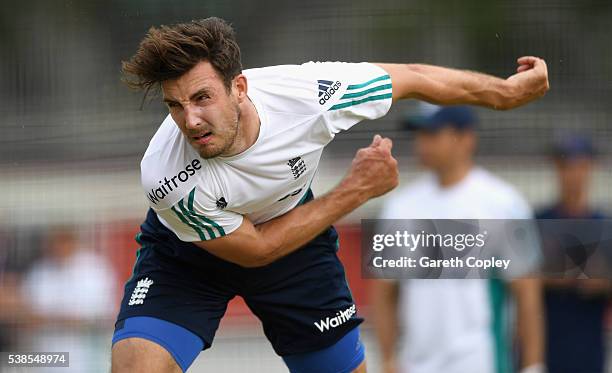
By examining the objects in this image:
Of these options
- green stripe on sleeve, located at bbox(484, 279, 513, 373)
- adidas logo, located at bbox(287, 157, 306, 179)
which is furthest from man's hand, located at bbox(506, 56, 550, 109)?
green stripe on sleeve, located at bbox(484, 279, 513, 373)

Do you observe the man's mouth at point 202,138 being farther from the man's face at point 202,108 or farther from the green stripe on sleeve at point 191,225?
the green stripe on sleeve at point 191,225

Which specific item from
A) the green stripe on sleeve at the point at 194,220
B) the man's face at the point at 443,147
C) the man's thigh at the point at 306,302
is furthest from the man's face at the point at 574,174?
the green stripe on sleeve at the point at 194,220

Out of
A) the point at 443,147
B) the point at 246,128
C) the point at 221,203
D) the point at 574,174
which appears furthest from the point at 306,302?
the point at 574,174

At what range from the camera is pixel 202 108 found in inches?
127

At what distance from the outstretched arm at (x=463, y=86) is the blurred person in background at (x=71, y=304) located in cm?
196

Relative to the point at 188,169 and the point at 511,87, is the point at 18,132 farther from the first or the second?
the point at 511,87

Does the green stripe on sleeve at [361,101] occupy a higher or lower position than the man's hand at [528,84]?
lower

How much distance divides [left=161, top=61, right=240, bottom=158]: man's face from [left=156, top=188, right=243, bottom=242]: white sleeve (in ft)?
0.56

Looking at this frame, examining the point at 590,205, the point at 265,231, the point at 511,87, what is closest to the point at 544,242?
the point at 590,205

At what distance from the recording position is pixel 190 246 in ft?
12.1

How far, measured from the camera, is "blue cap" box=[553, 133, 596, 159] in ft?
16.1

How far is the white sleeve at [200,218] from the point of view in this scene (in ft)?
11.0

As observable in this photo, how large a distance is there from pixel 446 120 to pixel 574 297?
3.36ft

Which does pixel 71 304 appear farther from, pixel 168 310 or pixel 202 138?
pixel 202 138
